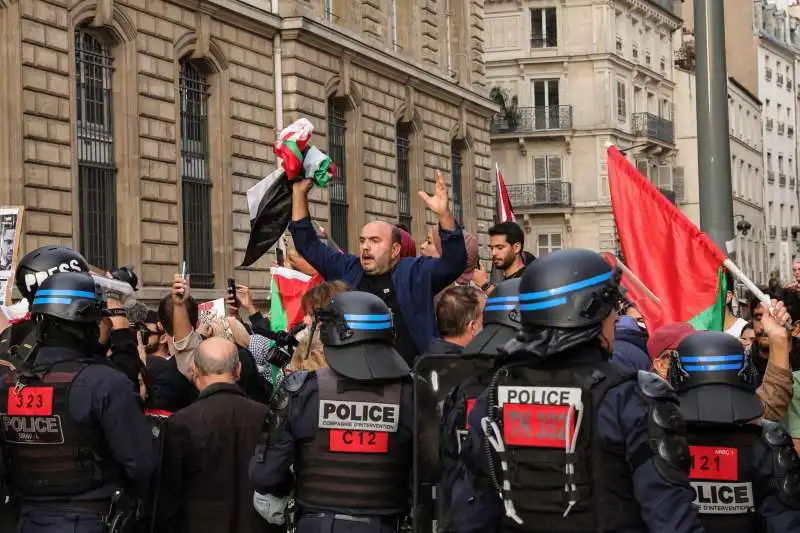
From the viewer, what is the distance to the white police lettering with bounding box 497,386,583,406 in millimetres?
4715

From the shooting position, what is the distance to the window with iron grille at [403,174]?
3353cm

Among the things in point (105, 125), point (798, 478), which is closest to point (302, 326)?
point (798, 478)

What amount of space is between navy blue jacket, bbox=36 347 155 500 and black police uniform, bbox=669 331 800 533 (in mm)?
2147

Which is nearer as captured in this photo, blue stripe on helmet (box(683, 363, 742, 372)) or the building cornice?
blue stripe on helmet (box(683, 363, 742, 372))

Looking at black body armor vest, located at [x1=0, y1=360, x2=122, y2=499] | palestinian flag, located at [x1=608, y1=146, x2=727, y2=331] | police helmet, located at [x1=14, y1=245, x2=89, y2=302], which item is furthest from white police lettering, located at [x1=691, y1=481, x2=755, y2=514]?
palestinian flag, located at [x1=608, y1=146, x2=727, y2=331]

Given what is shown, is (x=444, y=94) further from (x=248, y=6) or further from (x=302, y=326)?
(x=302, y=326)

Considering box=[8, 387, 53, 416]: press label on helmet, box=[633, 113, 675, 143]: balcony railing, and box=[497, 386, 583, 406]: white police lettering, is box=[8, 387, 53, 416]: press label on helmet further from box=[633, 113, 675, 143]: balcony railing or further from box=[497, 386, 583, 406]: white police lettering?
box=[633, 113, 675, 143]: balcony railing

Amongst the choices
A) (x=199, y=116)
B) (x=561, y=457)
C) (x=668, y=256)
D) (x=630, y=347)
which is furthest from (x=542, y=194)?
(x=561, y=457)

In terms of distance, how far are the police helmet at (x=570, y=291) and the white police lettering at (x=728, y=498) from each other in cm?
126

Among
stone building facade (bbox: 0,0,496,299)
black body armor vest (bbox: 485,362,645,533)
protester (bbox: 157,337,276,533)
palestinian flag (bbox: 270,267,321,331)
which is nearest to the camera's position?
black body armor vest (bbox: 485,362,645,533)

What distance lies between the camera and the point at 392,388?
604cm

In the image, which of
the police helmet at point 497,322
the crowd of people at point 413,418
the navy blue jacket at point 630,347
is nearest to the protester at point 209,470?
the crowd of people at point 413,418

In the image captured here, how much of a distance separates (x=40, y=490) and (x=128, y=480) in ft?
1.17

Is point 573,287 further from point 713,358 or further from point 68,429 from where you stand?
point 68,429
